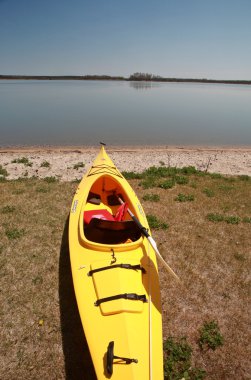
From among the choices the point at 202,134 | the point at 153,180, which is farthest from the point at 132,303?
the point at 202,134

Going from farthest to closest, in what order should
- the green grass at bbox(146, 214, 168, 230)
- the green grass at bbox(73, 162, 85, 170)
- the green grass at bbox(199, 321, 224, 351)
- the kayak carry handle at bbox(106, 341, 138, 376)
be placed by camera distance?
the green grass at bbox(73, 162, 85, 170)
the green grass at bbox(146, 214, 168, 230)
the green grass at bbox(199, 321, 224, 351)
the kayak carry handle at bbox(106, 341, 138, 376)

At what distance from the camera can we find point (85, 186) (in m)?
8.32

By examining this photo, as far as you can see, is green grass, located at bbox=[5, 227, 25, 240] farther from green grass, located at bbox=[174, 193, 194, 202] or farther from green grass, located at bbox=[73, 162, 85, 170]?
green grass, located at bbox=[73, 162, 85, 170]

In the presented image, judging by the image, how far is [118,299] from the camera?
4.53 metres

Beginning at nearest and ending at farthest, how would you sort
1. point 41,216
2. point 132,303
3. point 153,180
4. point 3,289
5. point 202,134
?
point 132,303, point 3,289, point 41,216, point 153,180, point 202,134

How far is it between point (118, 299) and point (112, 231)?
1932mm

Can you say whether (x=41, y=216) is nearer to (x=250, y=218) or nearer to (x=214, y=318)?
(x=214, y=318)

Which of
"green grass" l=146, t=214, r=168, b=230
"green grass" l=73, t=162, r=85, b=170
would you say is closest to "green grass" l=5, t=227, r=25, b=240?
"green grass" l=146, t=214, r=168, b=230

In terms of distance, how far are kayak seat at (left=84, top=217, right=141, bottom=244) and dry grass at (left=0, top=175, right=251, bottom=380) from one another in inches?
46.1

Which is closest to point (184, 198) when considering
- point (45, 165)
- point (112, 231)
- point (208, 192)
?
point (208, 192)

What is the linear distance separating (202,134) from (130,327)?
96.6ft

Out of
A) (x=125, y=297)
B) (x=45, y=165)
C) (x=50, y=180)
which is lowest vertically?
(x=45, y=165)

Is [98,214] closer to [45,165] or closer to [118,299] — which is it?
[118,299]

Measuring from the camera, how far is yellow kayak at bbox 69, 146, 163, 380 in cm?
385
